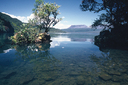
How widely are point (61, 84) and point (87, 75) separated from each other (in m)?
2.06

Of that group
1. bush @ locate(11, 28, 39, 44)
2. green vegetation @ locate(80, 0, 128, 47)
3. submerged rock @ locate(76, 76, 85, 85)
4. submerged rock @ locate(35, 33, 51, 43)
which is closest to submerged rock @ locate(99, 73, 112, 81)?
submerged rock @ locate(76, 76, 85, 85)

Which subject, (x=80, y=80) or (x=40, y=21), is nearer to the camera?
(x=80, y=80)

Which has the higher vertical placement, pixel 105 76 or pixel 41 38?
pixel 41 38

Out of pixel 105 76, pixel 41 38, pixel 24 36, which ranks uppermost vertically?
pixel 24 36

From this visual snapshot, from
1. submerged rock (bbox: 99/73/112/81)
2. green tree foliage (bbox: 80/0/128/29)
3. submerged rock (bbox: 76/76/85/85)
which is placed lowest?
submerged rock (bbox: 99/73/112/81)

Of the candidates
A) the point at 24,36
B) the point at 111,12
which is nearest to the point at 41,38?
the point at 24,36

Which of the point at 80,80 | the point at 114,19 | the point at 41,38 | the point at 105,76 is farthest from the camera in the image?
the point at 41,38

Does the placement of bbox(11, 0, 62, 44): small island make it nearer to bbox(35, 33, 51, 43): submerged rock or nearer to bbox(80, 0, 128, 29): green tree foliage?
bbox(35, 33, 51, 43): submerged rock

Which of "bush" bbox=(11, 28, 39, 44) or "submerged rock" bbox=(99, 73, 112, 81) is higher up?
"bush" bbox=(11, 28, 39, 44)

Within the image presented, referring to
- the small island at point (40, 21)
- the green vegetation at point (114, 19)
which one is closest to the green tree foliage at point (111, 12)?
the green vegetation at point (114, 19)

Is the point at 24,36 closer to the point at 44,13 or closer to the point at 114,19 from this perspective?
the point at 44,13

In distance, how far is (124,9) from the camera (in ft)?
52.2

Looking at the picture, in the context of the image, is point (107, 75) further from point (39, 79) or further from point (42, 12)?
point (42, 12)

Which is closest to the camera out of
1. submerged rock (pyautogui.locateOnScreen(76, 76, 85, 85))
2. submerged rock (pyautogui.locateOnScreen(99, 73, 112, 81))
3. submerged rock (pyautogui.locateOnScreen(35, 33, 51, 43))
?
submerged rock (pyautogui.locateOnScreen(76, 76, 85, 85))
